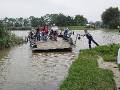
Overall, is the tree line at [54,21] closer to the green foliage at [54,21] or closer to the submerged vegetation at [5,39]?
the green foliage at [54,21]

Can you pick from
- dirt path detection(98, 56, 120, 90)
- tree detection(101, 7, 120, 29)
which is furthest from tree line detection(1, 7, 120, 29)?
dirt path detection(98, 56, 120, 90)

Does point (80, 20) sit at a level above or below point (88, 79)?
below

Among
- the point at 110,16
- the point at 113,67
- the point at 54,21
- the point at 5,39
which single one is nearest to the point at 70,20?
the point at 54,21

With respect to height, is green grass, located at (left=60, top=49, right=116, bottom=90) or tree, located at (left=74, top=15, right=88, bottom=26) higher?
green grass, located at (left=60, top=49, right=116, bottom=90)

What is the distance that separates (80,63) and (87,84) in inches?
238

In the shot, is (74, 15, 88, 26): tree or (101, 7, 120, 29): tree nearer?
(101, 7, 120, 29): tree

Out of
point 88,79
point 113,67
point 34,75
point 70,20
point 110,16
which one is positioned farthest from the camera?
point 70,20

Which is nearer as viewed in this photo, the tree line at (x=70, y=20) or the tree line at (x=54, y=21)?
the tree line at (x=70, y=20)

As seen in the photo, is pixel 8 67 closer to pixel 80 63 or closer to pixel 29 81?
pixel 80 63

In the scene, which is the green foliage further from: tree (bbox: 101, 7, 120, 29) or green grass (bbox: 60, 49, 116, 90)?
green grass (bbox: 60, 49, 116, 90)

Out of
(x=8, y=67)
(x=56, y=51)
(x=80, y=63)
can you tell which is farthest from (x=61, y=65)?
(x=56, y=51)

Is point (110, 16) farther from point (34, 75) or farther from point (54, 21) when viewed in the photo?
point (34, 75)

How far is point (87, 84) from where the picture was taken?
13898 millimetres

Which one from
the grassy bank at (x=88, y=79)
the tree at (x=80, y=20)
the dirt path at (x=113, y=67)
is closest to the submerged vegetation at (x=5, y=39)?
the dirt path at (x=113, y=67)
